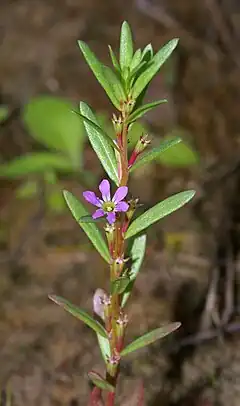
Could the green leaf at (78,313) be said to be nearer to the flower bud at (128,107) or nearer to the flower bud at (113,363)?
the flower bud at (113,363)

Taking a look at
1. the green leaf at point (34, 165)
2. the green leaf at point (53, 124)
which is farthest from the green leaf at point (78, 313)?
the green leaf at point (53, 124)

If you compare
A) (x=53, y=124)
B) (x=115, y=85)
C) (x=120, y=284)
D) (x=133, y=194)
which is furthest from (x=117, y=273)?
(x=53, y=124)

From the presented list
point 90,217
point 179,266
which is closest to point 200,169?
point 179,266

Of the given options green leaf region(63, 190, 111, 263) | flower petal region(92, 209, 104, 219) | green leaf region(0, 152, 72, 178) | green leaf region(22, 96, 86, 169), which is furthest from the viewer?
green leaf region(22, 96, 86, 169)

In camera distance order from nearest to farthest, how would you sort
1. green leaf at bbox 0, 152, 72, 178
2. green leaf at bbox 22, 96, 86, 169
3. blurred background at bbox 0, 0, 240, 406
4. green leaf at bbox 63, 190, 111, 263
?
green leaf at bbox 63, 190, 111, 263, blurred background at bbox 0, 0, 240, 406, green leaf at bbox 0, 152, 72, 178, green leaf at bbox 22, 96, 86, 169

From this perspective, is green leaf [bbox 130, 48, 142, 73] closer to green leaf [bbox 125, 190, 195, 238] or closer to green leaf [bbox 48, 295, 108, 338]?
green leaf [bbox 125, 190, 195, 238]

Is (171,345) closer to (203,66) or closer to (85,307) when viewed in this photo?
(85,307)

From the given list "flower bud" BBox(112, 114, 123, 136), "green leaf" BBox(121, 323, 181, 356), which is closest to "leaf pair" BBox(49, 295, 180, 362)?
"green leaf" BBox(121, 323, 181, 356)
